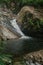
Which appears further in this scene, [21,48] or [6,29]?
[6,29]

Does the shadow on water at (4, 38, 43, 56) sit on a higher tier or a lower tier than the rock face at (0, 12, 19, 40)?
lower

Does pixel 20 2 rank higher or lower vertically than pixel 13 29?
higher

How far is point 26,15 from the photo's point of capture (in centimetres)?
1873

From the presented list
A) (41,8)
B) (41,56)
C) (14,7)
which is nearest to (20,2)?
(14,7)

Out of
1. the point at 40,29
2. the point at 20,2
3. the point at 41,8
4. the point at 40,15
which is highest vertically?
the point at 20,2

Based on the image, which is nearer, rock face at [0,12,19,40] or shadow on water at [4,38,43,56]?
shadow on water at [4,38,43,56]

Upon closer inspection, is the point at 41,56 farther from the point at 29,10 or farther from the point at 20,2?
the point at 20,2

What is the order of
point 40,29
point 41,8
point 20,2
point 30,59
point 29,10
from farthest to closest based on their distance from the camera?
1. point 20,2
2. point 41,8
3. point 29,10
4. point 40,29
5. point 30,59

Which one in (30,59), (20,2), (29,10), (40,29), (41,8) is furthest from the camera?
(20,2)

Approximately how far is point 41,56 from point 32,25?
9.44m

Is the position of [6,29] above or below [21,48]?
above

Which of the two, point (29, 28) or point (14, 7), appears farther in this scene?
point (14, 7)

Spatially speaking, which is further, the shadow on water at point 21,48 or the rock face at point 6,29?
the rock face at point 6,29

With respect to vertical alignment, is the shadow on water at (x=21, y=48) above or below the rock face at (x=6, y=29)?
below
